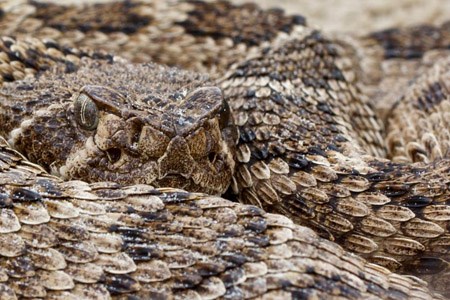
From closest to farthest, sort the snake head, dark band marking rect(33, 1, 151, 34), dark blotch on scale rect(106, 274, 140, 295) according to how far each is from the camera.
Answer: dark blotch on scale rect(106, 274, 140, 295) < the snake head < dark band marking rect(33, 1, 151, 34)

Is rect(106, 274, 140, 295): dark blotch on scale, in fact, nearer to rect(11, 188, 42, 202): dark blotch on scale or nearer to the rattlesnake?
the rattlesnake

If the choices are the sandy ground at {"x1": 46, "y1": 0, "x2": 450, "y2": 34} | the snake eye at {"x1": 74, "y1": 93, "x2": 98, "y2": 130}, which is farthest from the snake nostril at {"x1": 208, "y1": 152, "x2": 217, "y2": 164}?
the sandy ground at {"x1": 46, "y1": 0, "x2": 450, "y2": 34}

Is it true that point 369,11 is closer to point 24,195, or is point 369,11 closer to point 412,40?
point 412,40

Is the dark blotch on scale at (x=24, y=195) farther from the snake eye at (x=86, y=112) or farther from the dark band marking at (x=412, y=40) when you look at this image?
the dark band marking at (x=412, y=40)

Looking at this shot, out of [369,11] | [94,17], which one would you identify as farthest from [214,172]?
[369,11]

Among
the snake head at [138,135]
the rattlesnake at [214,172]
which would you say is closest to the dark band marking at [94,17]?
the rattlesnake at [214,172]

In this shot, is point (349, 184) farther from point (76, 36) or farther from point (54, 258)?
point (76, 36)
